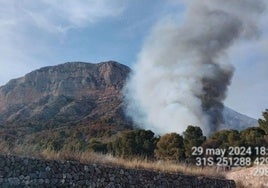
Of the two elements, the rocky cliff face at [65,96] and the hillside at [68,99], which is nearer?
the hillside at [68,99]

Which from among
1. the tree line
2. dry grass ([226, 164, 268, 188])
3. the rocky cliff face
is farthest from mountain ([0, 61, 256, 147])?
dry grass ([226, 164, 268, 188])

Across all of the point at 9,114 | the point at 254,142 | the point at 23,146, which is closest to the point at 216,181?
the point at 23,146

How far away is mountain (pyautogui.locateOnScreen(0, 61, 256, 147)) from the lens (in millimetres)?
72625

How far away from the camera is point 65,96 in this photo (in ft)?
339

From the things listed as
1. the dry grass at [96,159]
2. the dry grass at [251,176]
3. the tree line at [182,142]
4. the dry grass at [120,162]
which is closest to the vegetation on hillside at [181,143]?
the tree line at [182,142]

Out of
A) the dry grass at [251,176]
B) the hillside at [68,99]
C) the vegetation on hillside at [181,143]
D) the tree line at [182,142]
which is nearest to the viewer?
the dry grass at [251,176]

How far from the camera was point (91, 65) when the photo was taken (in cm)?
13400

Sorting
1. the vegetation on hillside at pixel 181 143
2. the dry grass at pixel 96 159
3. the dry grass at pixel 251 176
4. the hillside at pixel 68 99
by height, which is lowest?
the dry grass at pixel 96 159

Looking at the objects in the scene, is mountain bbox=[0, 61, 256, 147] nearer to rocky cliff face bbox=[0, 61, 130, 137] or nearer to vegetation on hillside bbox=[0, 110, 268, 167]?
rocky cliff face bbox=[0, 61, 130, 137]

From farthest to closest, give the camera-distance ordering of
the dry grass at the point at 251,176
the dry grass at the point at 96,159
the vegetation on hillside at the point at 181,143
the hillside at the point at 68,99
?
the hillside at the point at 68,99 → the vegetation on hillside at the point at 181,143 → the dry grass at the point at 251,176 → the dry grass at the point at 96,159

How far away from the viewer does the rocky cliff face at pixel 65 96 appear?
271ft

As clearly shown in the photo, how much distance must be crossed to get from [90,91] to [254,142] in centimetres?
8647

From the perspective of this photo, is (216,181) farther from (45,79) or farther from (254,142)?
(45,79)

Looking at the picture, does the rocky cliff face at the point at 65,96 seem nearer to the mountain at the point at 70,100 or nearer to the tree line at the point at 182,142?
the mountain at the point at 70,100
